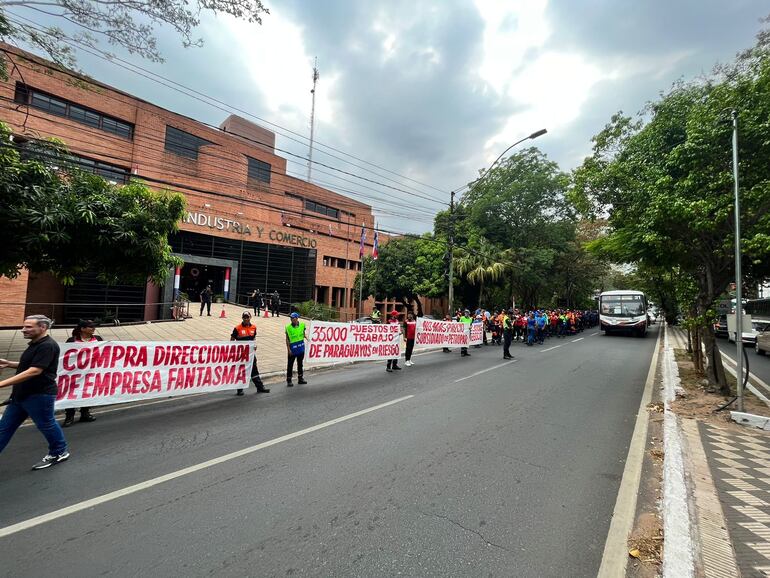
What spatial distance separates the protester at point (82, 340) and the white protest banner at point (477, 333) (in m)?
13.6

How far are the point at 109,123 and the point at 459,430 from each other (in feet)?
94.8

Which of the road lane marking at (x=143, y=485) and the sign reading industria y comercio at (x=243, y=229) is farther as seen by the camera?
the sign reading industria y comercio at (x=243, y=229)

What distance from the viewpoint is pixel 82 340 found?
6.20 m

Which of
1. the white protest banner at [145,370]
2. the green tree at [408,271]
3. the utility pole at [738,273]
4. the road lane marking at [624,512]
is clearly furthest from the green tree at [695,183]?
the green tree at [408,271]

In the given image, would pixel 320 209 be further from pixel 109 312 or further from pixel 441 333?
pixel 441 333

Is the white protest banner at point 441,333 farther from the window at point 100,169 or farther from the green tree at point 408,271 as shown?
the green tree at point 408,271

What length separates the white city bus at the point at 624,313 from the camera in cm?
2411

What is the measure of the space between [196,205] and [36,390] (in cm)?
2575

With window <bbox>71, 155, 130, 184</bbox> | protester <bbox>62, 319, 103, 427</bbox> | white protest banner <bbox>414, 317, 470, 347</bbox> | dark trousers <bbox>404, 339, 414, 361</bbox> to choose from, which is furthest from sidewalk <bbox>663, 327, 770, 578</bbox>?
window <bbox>71, 155, 130, 184</bbox>

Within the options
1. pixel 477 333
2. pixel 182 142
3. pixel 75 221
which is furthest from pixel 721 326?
pixel 182 142

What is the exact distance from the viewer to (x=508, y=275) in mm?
30062

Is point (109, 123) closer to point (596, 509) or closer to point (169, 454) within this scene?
point (169, 454)

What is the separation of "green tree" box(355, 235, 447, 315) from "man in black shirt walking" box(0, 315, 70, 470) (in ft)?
83.2

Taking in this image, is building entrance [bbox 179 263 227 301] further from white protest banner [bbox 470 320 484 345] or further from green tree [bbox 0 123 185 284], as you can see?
white protest banner [bbox 470 320 484 345]
